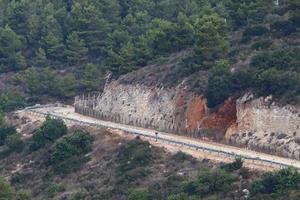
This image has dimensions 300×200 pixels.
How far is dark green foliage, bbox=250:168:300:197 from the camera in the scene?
6291 cm

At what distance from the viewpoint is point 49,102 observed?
112m

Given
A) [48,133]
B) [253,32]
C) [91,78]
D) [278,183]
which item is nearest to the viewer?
[278,183]

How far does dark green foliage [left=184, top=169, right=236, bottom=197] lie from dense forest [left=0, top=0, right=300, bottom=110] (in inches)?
474

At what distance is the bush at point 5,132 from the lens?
9531 cm

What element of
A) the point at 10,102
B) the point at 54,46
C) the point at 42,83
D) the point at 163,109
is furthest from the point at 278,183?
the point at 54,46

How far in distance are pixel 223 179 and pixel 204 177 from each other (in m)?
1.44

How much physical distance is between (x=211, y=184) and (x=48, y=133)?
2681 cm

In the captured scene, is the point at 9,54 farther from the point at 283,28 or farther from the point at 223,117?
the point at 223,117

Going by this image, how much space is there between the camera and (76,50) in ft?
385

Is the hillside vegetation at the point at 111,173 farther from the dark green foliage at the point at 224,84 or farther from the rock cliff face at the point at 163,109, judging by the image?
the dark green foliage at the point at 224,84

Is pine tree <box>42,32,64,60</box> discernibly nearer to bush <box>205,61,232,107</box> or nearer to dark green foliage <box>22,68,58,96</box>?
dark green foliage <box>22,68,58,96</box>

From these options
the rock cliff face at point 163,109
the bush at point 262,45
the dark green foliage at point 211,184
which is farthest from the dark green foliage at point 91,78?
the dark green foliage at point 211,184

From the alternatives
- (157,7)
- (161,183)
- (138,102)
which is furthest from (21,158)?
(157,7)

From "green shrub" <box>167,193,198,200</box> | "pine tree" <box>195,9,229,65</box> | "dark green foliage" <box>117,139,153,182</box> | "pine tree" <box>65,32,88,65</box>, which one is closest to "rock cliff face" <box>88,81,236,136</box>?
"pine tree" <box>195,9,229,65</box>
